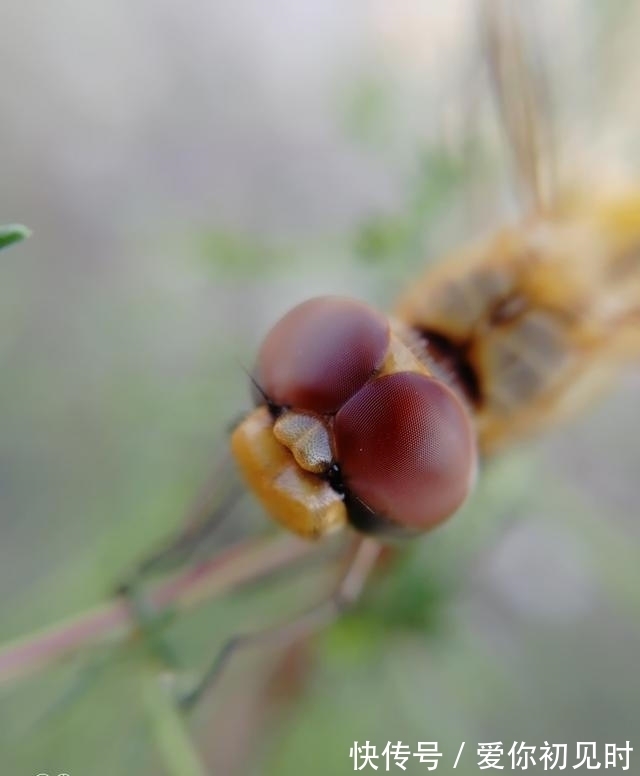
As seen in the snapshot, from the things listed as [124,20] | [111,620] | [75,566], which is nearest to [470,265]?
[111,620]

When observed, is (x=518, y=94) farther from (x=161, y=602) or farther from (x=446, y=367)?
(x=161, y=602)

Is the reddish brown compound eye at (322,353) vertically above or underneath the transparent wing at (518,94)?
above

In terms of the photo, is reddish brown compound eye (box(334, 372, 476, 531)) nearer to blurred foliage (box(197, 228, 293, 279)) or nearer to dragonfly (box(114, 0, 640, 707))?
dragonfly (box(114, 0, 640, 707))

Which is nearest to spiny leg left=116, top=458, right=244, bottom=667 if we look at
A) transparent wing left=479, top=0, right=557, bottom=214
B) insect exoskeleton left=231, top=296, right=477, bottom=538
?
insect exoskeleton left=231, top=296, right=477, bottom=538

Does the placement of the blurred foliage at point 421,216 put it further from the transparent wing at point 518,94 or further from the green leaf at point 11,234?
the green leaf at point 11,234

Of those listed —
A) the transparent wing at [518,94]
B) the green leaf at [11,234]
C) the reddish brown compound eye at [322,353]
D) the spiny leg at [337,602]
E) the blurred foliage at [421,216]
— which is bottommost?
the spiny leg at [337,602]

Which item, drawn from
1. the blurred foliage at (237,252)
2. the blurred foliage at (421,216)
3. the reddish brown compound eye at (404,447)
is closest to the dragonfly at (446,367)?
the reddish brown compound eye at (404,447)

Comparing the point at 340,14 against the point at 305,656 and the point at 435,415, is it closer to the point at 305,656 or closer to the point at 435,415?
the point at 305,656

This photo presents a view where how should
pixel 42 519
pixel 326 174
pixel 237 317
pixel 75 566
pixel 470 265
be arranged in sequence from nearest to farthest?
pixel 470 265
pixel 75 566
pixel 42 519
pixel 237 317
pixel 326 174
